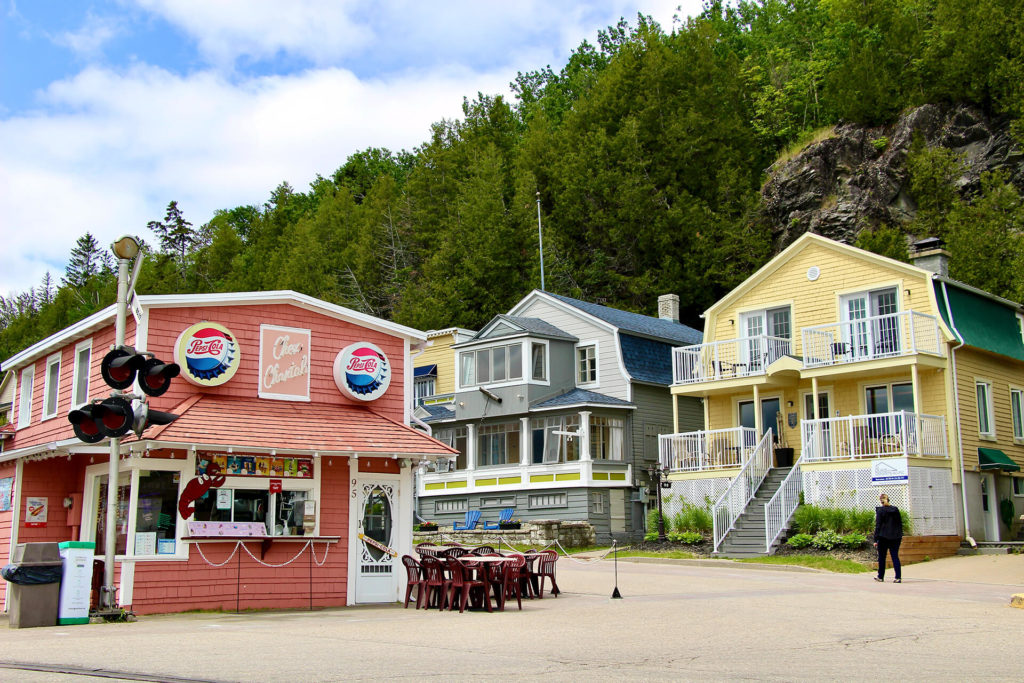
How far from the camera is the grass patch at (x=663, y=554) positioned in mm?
26000

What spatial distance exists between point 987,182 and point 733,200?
12204mm

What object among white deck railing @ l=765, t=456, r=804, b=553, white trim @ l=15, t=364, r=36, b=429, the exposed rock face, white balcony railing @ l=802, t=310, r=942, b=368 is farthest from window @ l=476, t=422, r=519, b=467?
white trim @ l=15, t=364, r=36, b=429

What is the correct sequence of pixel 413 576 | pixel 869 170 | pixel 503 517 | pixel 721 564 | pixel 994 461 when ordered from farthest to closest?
1. pixel 869 170
2. pixel 503 517
3. pixel 994 461
4. pixel 721 564
5. pixel 413 576

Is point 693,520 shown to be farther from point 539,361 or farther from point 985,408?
point 539,361

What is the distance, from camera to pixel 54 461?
19.2 metres

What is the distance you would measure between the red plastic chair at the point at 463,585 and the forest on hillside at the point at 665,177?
2513 cm

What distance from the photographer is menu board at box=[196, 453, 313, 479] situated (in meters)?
16.8

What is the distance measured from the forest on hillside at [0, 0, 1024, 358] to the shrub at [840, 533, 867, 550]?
1451cm

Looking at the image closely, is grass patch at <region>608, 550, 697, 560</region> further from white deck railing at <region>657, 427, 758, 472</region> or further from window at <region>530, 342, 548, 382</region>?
window at <region>530, 342, 548, 382</region>

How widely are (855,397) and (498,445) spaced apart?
1338cm

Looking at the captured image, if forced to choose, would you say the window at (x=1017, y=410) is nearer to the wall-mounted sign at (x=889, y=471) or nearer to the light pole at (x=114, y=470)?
the wall-mounted sign at (x=889, y=471)

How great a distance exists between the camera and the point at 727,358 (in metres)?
31.5

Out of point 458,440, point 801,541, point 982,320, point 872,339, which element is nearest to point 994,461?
point 982,320

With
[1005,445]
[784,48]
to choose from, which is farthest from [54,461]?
[784,48]
